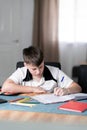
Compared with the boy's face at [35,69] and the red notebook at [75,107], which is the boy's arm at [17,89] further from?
the red notebook at [75,107]

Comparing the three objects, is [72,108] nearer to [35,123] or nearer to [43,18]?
[35,123]

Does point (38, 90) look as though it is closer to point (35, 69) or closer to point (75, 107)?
point (35, 69)

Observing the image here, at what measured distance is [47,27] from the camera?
13.2 ft

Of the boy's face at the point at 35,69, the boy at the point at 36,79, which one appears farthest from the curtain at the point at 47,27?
the boy's face at the point at 35,69

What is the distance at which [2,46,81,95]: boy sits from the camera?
5.41ft

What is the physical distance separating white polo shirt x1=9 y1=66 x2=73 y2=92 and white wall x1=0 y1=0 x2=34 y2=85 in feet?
7.67

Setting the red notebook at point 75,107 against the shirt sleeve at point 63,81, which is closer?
the red notebook at point 75,107

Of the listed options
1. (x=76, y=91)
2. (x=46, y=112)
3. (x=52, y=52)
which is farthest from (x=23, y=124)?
(x=52, y=52)

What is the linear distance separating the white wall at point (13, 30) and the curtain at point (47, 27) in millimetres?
167

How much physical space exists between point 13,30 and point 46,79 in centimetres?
251

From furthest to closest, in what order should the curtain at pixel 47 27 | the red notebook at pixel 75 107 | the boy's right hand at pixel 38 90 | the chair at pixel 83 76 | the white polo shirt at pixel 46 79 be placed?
the curtain at pixel 47 27 < the chair at pixel 83 76 < the white polo shirt at pixel 46 79 < the boy's right hand at pixel 38 90 < the red notebook at pixel 75 107

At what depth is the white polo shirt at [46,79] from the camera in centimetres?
175

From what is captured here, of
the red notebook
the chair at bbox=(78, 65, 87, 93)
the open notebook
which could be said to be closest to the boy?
the open notebook

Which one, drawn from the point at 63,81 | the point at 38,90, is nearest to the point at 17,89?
the point at 38,90
